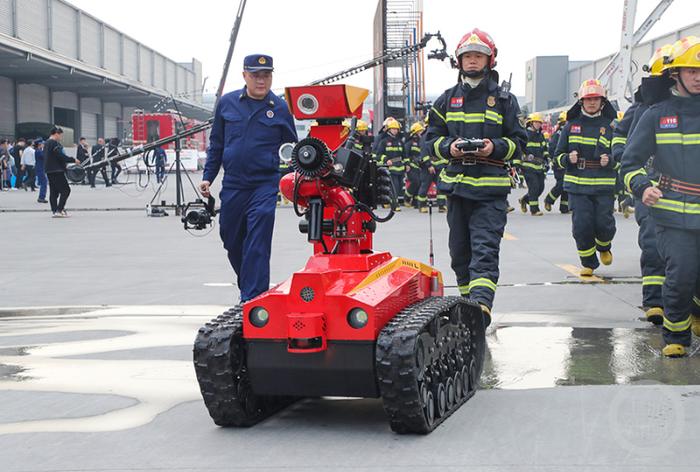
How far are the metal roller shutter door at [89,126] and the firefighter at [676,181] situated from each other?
187ft

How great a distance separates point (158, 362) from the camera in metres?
7.31

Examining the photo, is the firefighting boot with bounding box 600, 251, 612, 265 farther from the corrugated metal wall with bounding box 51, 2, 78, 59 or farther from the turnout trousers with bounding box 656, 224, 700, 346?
the corrugated metal wall with bounding box 51, 2, 78, 59

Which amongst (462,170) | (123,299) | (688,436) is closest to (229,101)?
(462,170)

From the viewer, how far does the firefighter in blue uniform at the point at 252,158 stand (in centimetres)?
826

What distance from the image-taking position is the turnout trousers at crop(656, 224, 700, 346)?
728 centimetres

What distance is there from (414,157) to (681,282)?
789 inches

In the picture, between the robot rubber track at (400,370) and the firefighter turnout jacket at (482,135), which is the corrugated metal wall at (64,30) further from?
the robot rubber track at (400,370)

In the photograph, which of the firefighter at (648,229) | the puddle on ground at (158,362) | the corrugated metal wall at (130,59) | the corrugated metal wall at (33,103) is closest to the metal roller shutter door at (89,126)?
the corrugated metal wall at (130,59)

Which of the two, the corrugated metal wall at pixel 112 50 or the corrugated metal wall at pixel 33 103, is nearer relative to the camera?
the corrugated metal wall at pixel 33 103

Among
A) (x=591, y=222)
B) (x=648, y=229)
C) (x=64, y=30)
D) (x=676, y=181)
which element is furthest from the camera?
(x=64, y=30)

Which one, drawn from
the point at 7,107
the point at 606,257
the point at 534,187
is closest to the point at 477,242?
the point at 606,257

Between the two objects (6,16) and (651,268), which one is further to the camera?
(6,16)

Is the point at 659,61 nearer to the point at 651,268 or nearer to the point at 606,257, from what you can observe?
the point at 651,268

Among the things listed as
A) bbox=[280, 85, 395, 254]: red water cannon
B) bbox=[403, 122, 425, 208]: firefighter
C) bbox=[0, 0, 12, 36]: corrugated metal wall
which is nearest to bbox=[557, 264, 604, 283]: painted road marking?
bbox=[280, 85, 395, 254]: red water cannon
